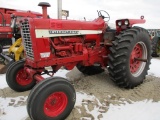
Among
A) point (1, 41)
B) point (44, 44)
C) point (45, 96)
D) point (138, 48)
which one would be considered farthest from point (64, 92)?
point (1, 41)

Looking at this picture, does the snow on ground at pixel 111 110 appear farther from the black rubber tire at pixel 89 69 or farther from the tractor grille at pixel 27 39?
the black rubber tire at pixel 89 69

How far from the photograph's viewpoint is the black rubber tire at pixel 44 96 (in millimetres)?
2516

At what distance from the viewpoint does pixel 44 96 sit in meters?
2.58

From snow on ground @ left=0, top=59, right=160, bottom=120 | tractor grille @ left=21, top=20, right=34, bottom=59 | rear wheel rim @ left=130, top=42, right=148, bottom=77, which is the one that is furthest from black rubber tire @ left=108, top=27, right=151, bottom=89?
tractor grille @ left=21, top=20, right=34, bottom=59

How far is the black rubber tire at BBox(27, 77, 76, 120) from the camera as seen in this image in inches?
99.0

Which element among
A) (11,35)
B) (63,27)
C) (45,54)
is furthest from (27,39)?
(11,35)

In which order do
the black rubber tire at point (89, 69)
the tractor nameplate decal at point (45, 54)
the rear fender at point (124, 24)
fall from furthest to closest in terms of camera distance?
the black rubber tire at point (89, 69)
the rear fender at point (124, 24)
the tractor nameplate decal at point (45, 54)

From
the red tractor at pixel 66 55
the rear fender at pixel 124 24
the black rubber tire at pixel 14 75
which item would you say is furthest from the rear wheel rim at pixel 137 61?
the black rubber tire at pixel 14 75

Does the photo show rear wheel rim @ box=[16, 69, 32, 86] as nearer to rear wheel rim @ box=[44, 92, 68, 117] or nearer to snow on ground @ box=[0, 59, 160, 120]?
snow on ground @ box=[0, 59, 160, 120]

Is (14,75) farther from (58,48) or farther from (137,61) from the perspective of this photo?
(137,61)

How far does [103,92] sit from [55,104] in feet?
4.02

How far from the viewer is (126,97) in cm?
355

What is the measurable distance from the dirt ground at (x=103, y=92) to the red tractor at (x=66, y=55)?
161 mm

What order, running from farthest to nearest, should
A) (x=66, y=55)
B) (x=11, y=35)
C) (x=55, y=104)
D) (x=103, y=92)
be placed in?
(x=11, y=35) → (x=103, y=92) → (x=66, y=55) → (x=55, y=104)
